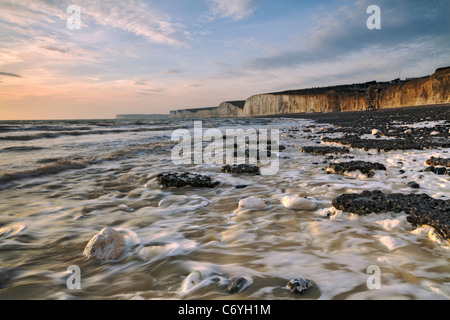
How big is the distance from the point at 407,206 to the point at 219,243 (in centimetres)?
201

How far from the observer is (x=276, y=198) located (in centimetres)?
331

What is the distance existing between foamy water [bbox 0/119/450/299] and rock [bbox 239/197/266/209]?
78 mm

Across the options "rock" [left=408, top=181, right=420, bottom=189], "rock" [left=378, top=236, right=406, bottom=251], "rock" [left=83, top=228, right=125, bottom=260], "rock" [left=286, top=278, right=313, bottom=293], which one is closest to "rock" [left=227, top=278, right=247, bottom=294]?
"rock" [left=286, top=278, right=313, bottom=293]

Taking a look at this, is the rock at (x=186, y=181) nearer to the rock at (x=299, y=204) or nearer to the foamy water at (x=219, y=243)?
the foamy water at (x=219, y=243)

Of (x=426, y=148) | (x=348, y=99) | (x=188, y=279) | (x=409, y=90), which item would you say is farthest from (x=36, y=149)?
(x=348, y=99)

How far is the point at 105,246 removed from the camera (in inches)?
79.8

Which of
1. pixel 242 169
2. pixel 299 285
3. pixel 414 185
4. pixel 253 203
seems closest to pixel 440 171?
pixel 414 185

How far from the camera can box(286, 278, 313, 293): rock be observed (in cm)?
147

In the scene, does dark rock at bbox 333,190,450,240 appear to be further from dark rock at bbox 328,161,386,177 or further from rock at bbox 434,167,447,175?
rock at bbox 434,167,447,175

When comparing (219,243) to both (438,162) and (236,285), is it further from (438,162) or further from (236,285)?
(438,162)

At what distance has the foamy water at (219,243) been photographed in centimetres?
156

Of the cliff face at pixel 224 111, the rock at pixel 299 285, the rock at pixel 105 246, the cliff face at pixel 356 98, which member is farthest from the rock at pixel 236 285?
the cliff face at pixel 224 111

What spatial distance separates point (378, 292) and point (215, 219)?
167 centimetres
